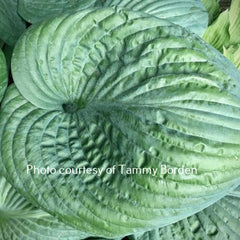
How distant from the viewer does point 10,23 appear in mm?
783

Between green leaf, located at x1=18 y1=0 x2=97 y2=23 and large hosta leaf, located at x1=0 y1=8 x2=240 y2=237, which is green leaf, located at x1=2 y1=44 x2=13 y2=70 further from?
large hosta leaf, located at x1=0 y1=8 x2=240 y2=237

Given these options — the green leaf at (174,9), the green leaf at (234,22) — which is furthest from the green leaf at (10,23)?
the green leaf at (234,22)

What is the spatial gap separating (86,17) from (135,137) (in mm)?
195

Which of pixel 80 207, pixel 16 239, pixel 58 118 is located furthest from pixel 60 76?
pixel 16 239

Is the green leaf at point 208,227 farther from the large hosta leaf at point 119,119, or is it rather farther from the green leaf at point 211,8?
the green leaf at point 211,8

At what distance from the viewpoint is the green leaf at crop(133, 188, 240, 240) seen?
671 millimetres

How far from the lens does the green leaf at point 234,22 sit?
107 cm

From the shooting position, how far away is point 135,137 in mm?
485

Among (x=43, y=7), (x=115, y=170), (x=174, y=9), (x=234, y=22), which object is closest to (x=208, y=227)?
(x=115, y=170)

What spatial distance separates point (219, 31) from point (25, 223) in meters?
0.66

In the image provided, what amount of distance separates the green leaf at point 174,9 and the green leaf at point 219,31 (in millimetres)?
197

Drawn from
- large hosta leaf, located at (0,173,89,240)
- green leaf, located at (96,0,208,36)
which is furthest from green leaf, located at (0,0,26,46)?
large hosta leaf, located at (0,173,89,240)

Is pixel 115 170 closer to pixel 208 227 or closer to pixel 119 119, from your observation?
pixel 119 119

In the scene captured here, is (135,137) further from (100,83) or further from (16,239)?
(16,239)
